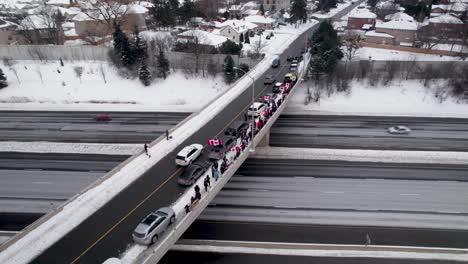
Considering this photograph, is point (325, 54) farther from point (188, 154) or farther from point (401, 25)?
point (188, 154)

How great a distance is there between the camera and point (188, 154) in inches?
1005

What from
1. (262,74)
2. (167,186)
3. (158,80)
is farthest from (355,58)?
(167,186)

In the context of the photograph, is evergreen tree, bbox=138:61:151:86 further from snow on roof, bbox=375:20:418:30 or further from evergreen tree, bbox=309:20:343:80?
snow on roof, bbox=375:20:418:30

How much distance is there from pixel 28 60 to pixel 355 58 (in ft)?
214

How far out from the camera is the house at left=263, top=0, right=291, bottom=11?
12569 cm

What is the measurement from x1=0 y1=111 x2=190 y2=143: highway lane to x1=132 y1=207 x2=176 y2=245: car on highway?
23.2 metres

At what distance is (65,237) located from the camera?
18375 mm

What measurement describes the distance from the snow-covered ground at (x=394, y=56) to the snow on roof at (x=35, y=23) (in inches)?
2718

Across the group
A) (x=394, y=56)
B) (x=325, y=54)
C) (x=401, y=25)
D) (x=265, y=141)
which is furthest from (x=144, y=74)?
(x=401, y=25)

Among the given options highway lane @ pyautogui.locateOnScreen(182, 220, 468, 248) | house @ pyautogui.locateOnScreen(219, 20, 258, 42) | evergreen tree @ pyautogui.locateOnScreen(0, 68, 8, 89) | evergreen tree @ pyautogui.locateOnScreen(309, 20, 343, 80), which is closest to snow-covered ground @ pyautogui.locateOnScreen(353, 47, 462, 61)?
evergreen tree @ pyautogui.locateOnScreen(309, 20, 343, 80)

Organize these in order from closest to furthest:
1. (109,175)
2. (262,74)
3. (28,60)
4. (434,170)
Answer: (109,175) < (434,170) < (262,74) < (28,60)

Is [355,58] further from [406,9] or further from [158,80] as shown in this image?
[406,9]

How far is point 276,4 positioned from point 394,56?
75.6 m

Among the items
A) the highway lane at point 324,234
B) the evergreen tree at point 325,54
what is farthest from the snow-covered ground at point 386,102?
the highway lane at point 324,234
